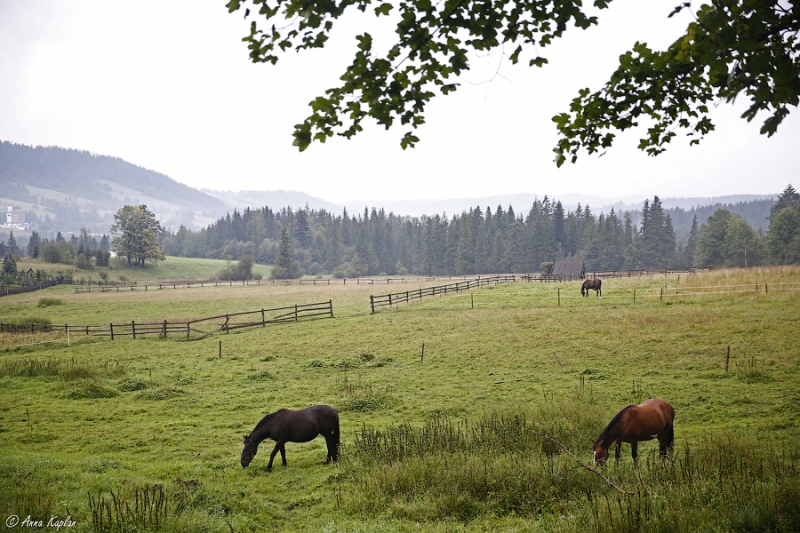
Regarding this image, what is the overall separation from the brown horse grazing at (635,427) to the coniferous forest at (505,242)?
71.9m

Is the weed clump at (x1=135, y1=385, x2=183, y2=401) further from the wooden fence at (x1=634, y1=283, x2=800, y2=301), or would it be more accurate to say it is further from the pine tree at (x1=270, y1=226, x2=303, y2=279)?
the pine tree at (x1=270, y1=226, x2=303, y2=279)

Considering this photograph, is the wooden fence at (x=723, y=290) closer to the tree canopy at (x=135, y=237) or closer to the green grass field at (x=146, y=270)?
the green grass field at (x=146, y=270)

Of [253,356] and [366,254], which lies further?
[366,254]

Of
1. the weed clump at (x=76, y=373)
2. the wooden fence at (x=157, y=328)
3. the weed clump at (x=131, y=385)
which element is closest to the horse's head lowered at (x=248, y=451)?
the weed clump at (x=131, y=385)

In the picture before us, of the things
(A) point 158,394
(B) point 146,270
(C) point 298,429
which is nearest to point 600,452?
(C) point 298,429

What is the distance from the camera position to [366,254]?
11512 cm

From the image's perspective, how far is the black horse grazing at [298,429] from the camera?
8.91 m

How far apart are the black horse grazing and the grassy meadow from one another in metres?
0.35

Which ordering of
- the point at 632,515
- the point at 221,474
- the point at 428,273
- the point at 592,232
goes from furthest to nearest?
the point at 428,273, the point at 592,232, the point at 221,474, the point at 632,515

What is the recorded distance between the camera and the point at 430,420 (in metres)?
11.0

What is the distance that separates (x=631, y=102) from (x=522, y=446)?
5810 millimetres

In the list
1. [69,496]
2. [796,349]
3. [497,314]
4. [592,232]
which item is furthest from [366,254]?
[69,496]

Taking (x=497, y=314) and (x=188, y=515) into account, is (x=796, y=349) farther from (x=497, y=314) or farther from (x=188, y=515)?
(x=188, y=515)

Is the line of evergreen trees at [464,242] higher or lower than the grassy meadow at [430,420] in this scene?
higher
